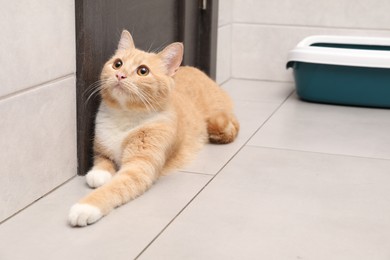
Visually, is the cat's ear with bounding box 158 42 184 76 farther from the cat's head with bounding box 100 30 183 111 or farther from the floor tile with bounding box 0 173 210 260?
the floor tile with bounding box 0 173 210 260

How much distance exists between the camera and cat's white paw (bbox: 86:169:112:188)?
62.1 inches

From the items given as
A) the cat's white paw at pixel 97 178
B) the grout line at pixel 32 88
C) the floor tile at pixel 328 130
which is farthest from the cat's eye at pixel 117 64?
the floor tile at pixel 328 130

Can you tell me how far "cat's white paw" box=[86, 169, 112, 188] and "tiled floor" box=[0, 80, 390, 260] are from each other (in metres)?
0.04

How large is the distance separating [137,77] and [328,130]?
886 millimetres

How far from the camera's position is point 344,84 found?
8.29ft

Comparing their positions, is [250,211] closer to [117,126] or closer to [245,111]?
[117,126]

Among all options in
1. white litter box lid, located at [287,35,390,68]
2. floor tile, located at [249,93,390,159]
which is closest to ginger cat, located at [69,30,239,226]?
floor tile, located at [249,93,390,159]

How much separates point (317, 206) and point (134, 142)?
1.66 ft

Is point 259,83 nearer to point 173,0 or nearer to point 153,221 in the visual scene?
point 173,0

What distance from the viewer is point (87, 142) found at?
171 cm

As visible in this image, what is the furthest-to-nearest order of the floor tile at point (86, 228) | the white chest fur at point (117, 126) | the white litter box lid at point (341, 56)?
the white litter box lid at point (341, 56)
the white chest fur at point (117, 126)
the floor tile at point (86, 228)

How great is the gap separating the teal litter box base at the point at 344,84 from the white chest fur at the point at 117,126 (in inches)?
41.8

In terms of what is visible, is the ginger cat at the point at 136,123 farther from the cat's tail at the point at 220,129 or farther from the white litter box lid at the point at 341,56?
the white litter box lid at the point at 341,56

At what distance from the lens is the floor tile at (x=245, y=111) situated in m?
1.83
